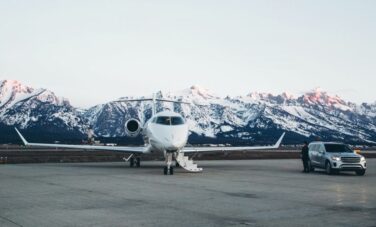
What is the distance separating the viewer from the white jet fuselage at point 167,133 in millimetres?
22828

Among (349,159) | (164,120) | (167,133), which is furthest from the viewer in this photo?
(164,120)

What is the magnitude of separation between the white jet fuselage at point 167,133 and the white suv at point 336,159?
716 cm

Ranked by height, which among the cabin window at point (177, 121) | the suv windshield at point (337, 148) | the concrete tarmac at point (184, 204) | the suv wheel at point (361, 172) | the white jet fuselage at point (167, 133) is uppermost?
the cabin window at point (177, 121)

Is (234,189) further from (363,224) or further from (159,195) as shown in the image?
(363,224)

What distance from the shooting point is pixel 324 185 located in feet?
56.6

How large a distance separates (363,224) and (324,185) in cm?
839

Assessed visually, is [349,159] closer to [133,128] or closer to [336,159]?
[336,159]

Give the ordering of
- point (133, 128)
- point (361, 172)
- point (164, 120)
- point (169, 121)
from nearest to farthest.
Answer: point (361, 172) < point (169, 121) < point (164, 120) < point (133, 128)

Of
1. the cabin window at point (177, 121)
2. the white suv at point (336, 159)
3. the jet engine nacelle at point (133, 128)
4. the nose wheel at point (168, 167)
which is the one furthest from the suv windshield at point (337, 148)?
the jet engine nacelle at point (133, 128)

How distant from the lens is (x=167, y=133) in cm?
2316

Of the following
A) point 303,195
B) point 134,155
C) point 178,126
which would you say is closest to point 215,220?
point 303,195

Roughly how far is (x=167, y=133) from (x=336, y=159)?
833 centimetres

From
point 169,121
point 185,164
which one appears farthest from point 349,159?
point 169,121

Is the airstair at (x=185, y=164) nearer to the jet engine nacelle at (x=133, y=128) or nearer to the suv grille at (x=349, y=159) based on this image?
the jet engine nacelle at (x=133, y=128)
